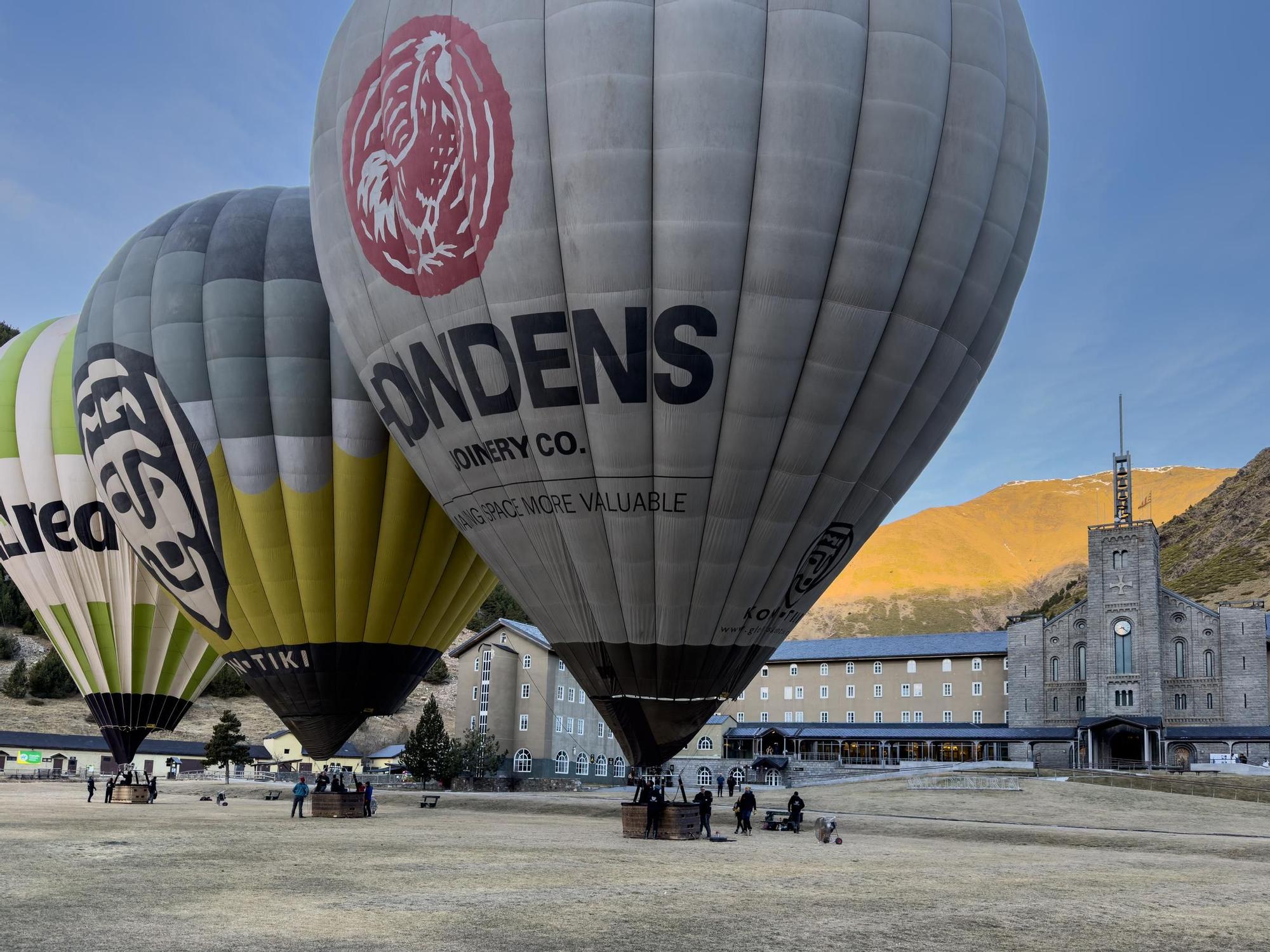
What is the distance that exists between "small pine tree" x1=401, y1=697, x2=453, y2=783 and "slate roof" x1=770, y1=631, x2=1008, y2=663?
35.3 metres

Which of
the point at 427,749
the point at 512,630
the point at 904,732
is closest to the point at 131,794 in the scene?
the point at 427,749

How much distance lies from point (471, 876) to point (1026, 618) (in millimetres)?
78043

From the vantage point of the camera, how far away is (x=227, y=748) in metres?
67.1

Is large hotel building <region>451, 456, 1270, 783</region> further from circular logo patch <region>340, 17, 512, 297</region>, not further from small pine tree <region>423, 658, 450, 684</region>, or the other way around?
small pine tree <region>423, 658, 450, 684</region>

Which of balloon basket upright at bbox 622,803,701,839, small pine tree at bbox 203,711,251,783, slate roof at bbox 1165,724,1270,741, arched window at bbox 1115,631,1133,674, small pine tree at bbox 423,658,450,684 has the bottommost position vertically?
small pine tree at bbox 203,711,251,783

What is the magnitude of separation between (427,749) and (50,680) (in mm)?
66303

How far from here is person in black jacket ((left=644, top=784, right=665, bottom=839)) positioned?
2288cm

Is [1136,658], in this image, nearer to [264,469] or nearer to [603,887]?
[264,469]

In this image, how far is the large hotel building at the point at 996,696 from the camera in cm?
7188

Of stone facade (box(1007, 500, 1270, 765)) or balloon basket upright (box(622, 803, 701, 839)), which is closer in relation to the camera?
balloon basket upright (box(622, 803, 701, 839))

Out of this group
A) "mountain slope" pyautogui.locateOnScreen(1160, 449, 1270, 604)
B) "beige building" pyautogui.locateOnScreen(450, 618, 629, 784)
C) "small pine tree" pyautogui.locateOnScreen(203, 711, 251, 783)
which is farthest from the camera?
"mountain slope" pyautogui.locateOnScreen(1160, 449, 1270, 604)

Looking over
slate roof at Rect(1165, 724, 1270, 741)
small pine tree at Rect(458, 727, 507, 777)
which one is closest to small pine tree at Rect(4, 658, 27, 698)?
small pine tree at Rect(458, 727, 507, 777)

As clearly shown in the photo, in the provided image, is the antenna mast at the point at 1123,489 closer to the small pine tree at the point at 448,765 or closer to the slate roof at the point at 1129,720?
the slate roof at the point at 1129,720

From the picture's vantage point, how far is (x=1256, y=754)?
72375 mm
